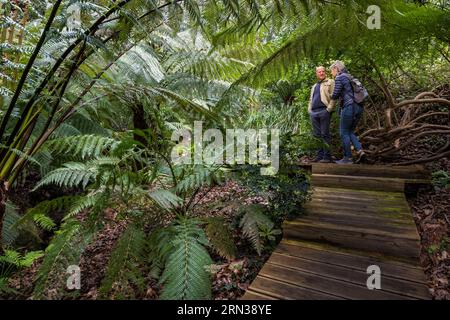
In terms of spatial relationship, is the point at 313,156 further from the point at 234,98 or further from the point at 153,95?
the point at 153,95

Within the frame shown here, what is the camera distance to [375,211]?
8.41 feet

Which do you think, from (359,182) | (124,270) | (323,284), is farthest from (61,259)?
(359,182)

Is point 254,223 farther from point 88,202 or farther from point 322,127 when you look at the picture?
point 322,127

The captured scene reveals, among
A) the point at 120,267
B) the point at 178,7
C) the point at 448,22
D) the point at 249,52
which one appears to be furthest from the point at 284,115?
the point at 120,267

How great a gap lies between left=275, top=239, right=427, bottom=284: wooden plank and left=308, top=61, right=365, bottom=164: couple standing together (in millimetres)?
1597

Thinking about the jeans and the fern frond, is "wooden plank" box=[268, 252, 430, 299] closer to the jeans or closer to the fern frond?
the fern frond

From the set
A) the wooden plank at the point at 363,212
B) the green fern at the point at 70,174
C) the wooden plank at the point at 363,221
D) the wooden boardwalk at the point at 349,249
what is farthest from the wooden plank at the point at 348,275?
the green fern at the point at 70,174

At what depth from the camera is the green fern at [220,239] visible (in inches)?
81.8

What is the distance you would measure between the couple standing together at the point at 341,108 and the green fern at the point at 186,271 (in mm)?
2266

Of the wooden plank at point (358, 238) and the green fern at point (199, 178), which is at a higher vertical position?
the green fern at point (199, 178)

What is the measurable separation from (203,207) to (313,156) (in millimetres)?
2389

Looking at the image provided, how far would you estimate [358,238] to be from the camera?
7.12ft

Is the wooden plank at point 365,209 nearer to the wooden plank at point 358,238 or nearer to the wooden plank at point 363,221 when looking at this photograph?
the wooden plank at point 363,221

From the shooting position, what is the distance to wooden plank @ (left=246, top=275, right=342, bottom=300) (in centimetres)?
165
